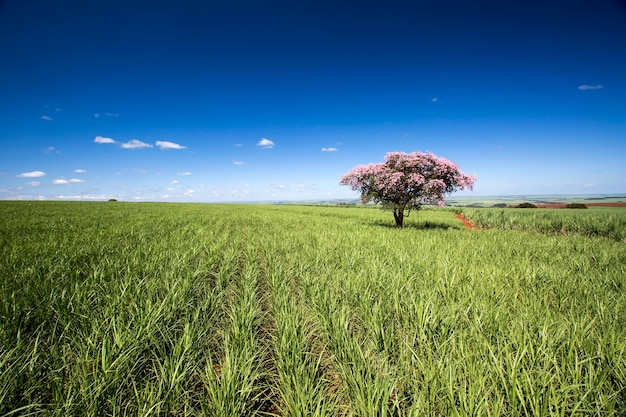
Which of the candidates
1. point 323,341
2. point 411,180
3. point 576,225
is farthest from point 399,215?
point 576,225

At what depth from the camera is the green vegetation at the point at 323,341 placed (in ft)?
6.22

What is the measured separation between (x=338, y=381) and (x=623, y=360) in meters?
2.62

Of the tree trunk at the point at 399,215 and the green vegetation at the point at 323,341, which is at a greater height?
the tree trunk at the point at 399,215

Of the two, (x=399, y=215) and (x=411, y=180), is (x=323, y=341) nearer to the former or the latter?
(x=411, y=180)

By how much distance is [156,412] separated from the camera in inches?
68.8

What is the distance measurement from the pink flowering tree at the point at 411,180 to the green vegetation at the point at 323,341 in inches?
252

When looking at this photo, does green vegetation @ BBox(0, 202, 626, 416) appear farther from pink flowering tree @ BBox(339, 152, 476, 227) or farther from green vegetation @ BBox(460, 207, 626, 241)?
green vegetation @ BBox(460, 207, 626, 241)

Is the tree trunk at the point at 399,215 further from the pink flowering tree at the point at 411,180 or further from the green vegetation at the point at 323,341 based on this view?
the green vegetation at the point at 323,341

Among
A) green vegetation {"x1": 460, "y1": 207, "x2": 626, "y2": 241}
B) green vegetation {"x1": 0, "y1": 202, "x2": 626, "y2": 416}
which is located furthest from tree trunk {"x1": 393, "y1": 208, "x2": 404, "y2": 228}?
green vegetation {"x1": 460, "y1": 207, "x2": 626, "y2": 241}

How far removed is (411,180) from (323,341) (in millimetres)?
10887

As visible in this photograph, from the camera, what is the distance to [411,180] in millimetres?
12211

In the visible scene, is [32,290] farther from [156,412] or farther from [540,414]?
[540,414]

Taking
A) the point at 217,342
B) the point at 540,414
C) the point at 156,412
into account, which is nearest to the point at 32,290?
the point at 217,342

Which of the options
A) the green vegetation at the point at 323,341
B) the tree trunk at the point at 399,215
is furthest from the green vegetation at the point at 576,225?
the green vegetation at the point at 323,341
